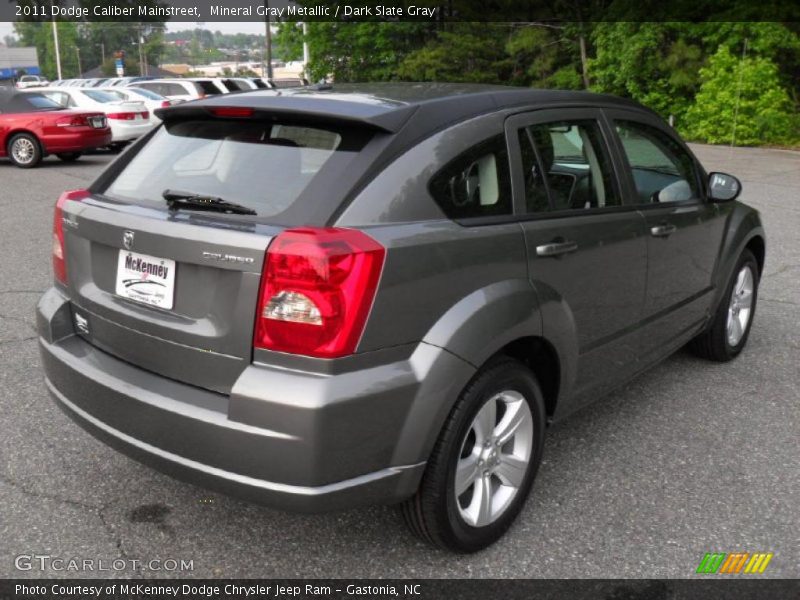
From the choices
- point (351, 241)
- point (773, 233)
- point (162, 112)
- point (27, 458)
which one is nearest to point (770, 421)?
point (351, 241)

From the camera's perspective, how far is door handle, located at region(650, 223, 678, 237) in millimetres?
3655

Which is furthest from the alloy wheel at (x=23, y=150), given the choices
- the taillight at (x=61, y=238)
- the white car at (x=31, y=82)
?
the white car at (x=31, y=82)

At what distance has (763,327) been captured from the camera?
565 centimetres

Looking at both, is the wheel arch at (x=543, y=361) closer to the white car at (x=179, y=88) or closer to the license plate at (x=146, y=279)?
the license plate at (x=146, y=279)

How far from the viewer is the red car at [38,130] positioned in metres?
14.9

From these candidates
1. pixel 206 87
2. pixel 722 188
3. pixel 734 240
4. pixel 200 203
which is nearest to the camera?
pixel 200 203

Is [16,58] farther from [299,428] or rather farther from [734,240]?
[299,428]

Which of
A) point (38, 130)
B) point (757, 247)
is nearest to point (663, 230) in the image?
point (757, 247)

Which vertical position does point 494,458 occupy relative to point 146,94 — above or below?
below

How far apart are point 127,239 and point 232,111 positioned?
1.97 ft

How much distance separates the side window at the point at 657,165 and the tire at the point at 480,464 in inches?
51.5

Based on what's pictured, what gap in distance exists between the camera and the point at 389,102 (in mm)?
2785

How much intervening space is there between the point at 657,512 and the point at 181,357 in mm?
1968

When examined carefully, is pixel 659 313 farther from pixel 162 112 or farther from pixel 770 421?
pixel 162 112
